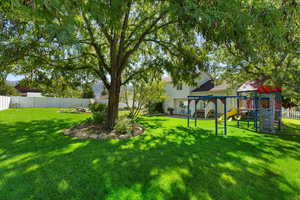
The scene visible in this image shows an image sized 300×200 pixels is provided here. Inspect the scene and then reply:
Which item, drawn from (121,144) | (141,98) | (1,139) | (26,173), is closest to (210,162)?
(121,144)

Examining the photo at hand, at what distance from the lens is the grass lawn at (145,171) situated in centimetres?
268

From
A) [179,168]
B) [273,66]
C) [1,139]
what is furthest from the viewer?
[273,66]

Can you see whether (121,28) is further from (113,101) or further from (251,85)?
(251,85)

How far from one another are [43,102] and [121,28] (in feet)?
81.7

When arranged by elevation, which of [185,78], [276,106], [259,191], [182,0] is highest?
[182,0]

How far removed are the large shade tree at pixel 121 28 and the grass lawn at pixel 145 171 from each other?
98.1 inches

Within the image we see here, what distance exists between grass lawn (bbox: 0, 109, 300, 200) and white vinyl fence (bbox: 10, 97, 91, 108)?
21.6m

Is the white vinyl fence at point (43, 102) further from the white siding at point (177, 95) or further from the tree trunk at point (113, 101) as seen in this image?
the tree trunk at point (113, 101)

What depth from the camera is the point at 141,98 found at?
1156 centimetres

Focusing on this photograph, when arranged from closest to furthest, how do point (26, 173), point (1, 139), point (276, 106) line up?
point (26, 173)
point (1, 139)
point (276, 106)

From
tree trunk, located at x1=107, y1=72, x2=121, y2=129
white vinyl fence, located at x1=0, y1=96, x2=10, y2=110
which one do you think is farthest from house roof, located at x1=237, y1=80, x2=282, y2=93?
white vinyl fence, located at x1=0, y1=96, x2=10, y2=110

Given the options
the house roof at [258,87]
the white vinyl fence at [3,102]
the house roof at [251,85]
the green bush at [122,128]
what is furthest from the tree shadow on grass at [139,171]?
the white vinyl fence at [3,102]

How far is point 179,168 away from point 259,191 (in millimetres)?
1533

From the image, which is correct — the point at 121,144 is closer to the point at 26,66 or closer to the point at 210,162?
the point at 210,162
